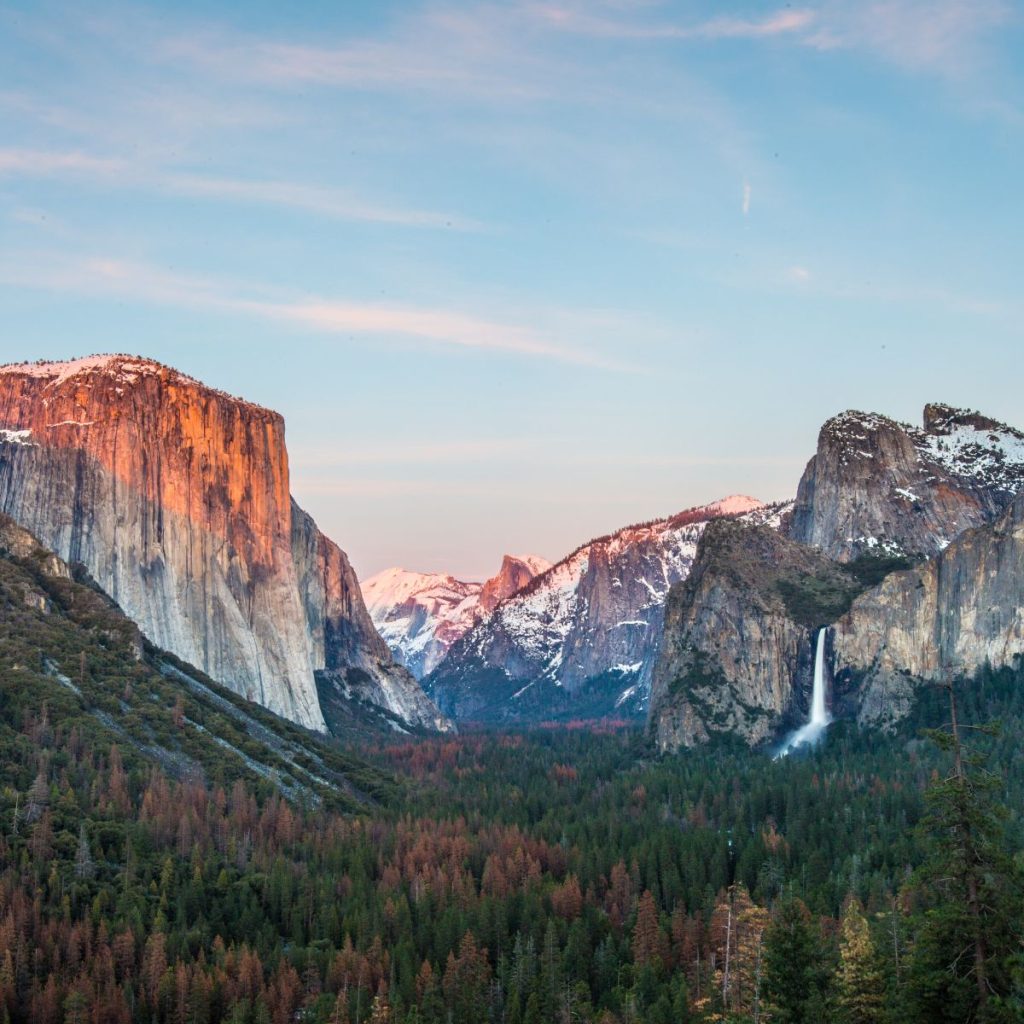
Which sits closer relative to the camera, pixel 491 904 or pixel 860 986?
pixel 860 986

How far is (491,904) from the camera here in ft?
365

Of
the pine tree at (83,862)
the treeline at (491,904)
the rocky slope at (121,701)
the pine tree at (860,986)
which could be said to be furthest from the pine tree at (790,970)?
the rocky slope at (121,701)

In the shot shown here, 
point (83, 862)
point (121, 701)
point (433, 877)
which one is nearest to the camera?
point (83, 862)

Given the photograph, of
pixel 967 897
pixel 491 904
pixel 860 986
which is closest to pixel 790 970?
pixel 860 986

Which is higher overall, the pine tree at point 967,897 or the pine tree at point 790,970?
the pine tree at point 967,897

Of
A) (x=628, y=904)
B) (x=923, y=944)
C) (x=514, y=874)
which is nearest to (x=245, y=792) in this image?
(x=514, y=874)

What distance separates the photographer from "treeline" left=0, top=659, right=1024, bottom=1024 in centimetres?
5197

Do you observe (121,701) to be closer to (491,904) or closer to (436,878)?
(436,878)

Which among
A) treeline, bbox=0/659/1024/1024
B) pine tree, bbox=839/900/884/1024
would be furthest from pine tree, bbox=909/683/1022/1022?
pine tree, bbox=839/900/884/1024

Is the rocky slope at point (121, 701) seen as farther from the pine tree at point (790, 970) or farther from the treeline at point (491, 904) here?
the pine tree at point (790, 970)

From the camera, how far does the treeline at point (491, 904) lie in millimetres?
51969

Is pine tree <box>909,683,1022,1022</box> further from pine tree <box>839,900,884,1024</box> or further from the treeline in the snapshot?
pine tree <box>839,900,884,1024</box>

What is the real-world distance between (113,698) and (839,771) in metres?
97.9

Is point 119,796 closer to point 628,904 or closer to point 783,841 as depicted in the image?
point 628,904
